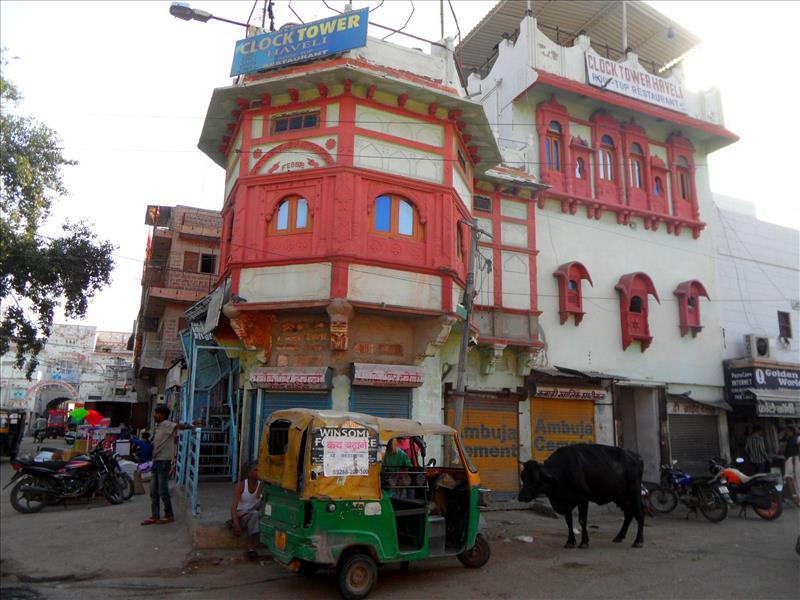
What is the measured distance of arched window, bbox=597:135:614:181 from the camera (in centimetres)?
1855

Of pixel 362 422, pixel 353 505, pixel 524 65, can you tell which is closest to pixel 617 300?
pixel 524 65

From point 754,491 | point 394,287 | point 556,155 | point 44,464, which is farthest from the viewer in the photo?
point 556,155

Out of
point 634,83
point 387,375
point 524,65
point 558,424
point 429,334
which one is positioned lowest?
point 558,424

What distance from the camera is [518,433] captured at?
1542cm

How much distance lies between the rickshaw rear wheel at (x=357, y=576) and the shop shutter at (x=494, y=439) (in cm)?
798

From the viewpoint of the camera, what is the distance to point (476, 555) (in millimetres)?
7949

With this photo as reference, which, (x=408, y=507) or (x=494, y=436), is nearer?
(x=408, y=507)

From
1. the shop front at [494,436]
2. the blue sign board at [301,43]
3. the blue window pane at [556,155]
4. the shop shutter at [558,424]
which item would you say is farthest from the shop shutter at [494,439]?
the blue sign board at [301,43]

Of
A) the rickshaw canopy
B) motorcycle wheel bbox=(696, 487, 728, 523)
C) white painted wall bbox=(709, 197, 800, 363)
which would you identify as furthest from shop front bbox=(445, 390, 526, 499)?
white painted wall bbox=(709, 197, 800, 363)

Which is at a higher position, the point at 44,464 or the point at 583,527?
the point at 44,464

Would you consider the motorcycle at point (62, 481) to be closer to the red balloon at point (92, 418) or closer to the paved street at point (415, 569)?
the paved street at point (415, 569)

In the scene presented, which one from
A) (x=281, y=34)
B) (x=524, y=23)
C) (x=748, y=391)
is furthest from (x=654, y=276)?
(x=281, y=34)

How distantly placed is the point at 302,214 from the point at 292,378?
3.49 m

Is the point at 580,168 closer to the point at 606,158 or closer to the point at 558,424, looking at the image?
the point at 606,158
